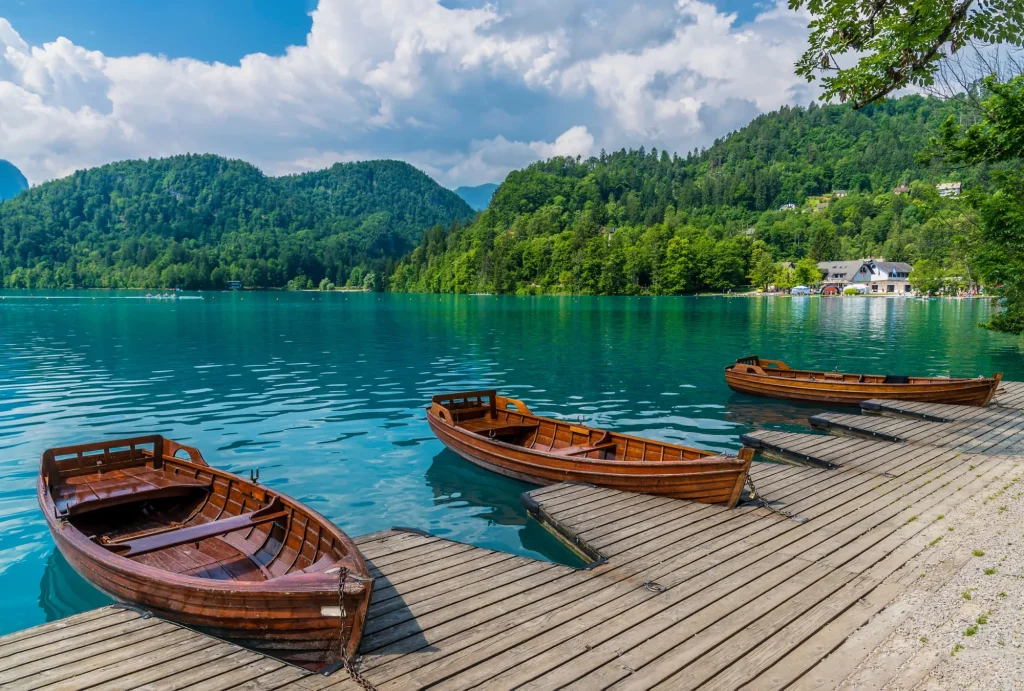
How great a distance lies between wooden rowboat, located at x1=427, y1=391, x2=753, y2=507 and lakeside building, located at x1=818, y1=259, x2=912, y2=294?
551 feet

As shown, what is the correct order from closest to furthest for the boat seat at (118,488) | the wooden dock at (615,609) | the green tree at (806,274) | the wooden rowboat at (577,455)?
the wooden dock at (615,609) → the boat seat at (118,488) → the wooden rowboat at (577,455) → the green tree at (806,274)

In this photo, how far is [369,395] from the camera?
27.3 m

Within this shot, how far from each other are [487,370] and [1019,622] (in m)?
28.9

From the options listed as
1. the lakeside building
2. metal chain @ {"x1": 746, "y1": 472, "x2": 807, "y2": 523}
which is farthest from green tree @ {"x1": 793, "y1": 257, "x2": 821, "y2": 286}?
metal chain @ {"x1": 746, "y1": 472, "x2": 807, "y2": 523}

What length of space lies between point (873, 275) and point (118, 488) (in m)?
184

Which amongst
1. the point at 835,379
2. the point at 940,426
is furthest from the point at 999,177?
the point at 940,426

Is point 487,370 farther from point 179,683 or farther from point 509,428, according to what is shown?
point 179,683

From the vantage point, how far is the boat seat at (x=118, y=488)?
33.6 ft

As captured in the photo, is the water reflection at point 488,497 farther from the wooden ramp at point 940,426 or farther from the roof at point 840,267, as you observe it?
the roof at point 840,267

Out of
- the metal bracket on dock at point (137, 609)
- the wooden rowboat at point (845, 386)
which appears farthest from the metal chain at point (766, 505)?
the wooden rowboat at point (845, 386)

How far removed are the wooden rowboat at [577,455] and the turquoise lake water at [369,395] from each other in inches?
34.2

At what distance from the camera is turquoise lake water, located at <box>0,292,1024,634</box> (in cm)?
1359

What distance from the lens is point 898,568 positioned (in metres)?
8.34

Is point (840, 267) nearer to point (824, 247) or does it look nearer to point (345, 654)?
point (824, 247)
